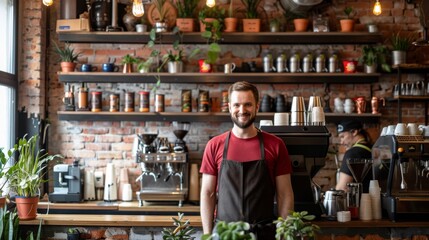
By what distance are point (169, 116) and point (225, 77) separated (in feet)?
2.35

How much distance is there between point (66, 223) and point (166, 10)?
9.85ft

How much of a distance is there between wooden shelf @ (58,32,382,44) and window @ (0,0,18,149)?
53 centimetres

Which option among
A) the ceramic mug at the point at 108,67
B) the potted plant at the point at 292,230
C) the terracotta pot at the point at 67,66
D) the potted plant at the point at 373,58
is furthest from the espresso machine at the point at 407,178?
the terracotta pot at the point at 67,66

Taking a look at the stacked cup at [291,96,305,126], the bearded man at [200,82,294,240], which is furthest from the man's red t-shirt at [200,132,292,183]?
the stacked cup at [291,96,305,126]

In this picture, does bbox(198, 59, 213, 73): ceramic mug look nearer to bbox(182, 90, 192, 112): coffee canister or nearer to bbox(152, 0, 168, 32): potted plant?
bbox(182, 90, 192, 112): coffee canister

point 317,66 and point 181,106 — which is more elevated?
point 317,66

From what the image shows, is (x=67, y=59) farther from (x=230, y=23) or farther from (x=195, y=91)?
(x=230, y=23)

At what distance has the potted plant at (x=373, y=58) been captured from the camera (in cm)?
633

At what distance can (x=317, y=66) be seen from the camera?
6395 mm

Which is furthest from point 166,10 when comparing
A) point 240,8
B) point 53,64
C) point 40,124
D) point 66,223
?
point 66,223

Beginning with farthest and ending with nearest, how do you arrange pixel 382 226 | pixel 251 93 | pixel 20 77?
pixel 20 77 < pixel 382 226 < pixel 251 93

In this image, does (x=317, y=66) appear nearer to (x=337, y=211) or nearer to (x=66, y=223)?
(x=337, y=211)

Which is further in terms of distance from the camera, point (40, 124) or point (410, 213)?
point (40, 124)

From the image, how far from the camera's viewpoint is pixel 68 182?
6148 mm
